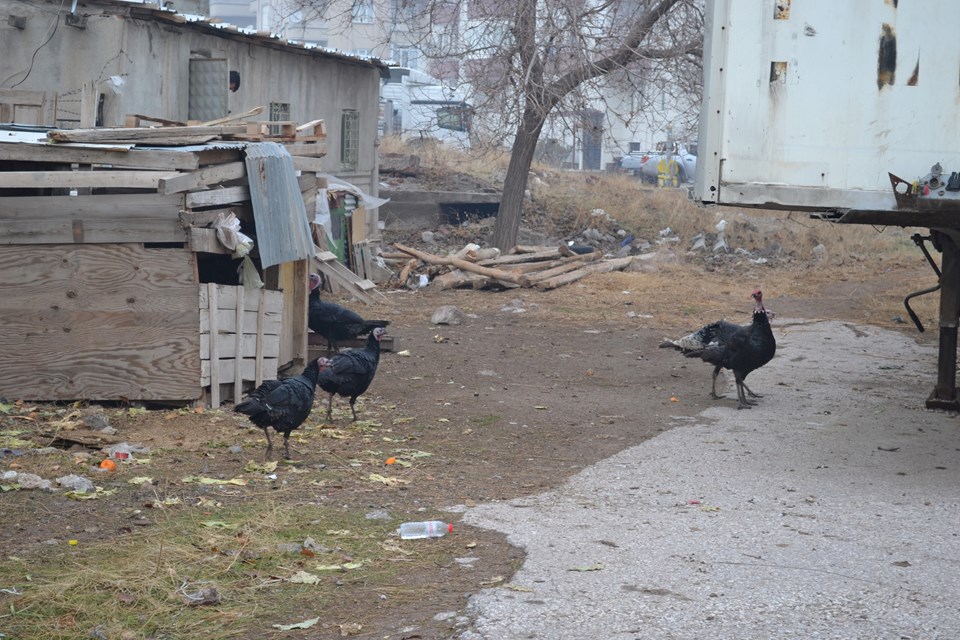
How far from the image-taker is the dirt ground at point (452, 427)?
5582 mm

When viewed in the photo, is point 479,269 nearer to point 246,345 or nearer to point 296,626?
point 246,345

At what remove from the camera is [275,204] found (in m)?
9.80

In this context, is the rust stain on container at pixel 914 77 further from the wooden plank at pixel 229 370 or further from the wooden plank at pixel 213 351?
the wooden plank at pixel 229 370

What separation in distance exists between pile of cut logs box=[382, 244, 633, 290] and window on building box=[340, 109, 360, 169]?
245 cm

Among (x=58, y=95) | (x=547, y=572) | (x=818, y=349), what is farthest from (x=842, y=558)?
(x=58, y=95)

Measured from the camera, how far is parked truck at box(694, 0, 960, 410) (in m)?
7.03

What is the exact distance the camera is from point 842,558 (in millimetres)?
5602

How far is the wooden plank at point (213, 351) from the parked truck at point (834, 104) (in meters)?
4.26

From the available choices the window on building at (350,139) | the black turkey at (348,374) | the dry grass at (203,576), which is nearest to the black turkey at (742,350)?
the black turkey at (348,374)

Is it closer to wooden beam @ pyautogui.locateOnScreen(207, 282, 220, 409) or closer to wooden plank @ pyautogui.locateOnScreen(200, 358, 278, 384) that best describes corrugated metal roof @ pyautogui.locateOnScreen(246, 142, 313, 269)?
wooden beam @ pyautogui.locateOnScreen(207, 282, 220, 409)

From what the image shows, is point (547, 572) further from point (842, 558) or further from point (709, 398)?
point (709, 398)

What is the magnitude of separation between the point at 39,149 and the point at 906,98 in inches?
263

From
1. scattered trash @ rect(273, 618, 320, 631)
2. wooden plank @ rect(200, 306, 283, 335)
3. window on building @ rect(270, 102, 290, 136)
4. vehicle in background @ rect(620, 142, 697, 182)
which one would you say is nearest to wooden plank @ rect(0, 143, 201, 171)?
wooden plank @ rect(200, 306, 283, 335)

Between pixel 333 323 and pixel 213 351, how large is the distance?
303 centimetres
